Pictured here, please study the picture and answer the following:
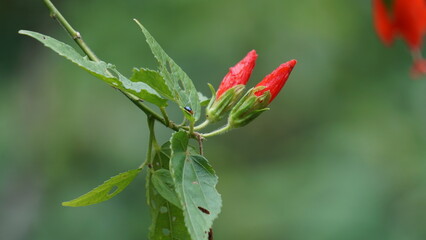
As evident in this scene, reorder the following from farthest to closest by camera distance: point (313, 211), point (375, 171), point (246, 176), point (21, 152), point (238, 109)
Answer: point (246, 176)
point (21, 152)
point (375, 171)
point (313, 211)
point (238, 109)

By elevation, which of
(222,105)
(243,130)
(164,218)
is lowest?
(164,218)

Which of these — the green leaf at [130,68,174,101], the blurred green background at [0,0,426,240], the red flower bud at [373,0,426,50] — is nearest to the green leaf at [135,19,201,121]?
the green leaf at [130,68,174,101]

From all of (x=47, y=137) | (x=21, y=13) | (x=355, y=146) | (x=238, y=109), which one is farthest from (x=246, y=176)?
(x=238, y=109)

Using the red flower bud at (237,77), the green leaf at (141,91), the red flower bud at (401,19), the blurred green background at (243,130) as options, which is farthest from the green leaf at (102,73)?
the blurred green background at (243,130)

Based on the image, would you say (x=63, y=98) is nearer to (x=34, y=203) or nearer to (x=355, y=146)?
(x=34, y=203)

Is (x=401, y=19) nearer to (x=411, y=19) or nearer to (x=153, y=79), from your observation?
(x=411, y=19)

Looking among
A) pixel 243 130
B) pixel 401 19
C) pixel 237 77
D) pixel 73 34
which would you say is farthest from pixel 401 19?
pixel 243 130

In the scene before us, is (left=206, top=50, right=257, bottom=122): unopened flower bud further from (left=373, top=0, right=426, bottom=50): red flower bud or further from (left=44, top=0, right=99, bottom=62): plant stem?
(left=373, top=0, right=426, bottom=50): red flower bud
